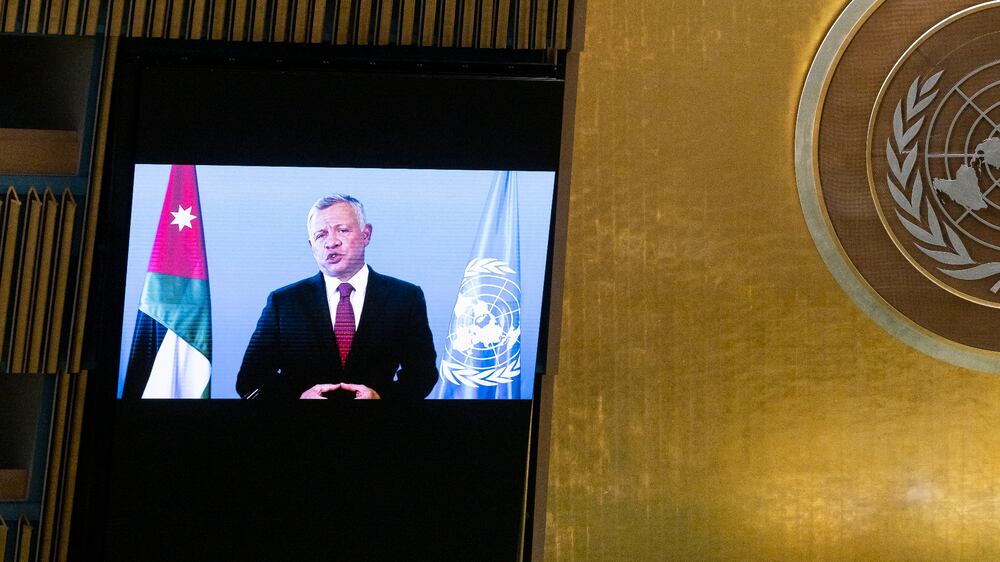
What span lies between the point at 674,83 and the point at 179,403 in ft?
6.81

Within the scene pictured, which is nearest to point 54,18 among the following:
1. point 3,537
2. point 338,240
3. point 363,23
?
point 363,23

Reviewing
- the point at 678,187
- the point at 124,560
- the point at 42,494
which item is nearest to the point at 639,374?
the point at 678,187

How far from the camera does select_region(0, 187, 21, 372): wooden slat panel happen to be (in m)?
2.73

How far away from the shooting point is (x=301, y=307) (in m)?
2.85

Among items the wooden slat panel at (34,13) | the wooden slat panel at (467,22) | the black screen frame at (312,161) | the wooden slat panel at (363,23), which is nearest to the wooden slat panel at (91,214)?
the black screen frame at (312,161)

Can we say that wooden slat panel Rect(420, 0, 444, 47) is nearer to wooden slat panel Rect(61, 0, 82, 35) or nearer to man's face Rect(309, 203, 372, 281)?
man's face Rect(309, 203, 372, 281)

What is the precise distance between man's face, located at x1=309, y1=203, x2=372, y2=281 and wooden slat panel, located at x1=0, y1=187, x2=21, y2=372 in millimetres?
985

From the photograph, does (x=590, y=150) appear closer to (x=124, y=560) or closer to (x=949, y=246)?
(x=949, y=246)

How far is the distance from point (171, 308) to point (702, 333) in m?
1.87

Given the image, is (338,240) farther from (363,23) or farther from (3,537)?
(3,537)

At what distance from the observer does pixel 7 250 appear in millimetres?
2730

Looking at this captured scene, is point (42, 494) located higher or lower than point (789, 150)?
lower

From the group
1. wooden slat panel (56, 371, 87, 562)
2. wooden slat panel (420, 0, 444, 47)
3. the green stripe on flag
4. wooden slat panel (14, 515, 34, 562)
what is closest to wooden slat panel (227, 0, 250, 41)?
wooden slat panel (420, 0, 444, 47)

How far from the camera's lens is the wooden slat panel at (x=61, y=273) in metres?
2.75
